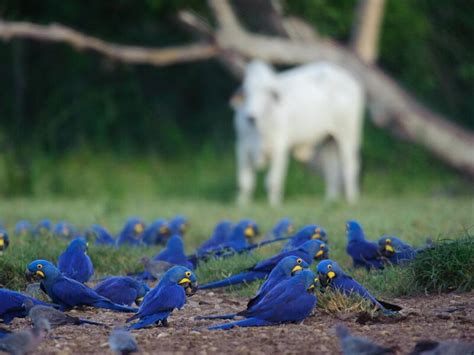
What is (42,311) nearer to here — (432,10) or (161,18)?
(161,18)

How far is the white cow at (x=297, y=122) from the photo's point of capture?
531 inches

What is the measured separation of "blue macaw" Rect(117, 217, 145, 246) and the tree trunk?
316 inches

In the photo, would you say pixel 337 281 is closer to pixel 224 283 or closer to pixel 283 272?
pixel 283 272

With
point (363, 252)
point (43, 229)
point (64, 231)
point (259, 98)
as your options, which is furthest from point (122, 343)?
point (259, 98)

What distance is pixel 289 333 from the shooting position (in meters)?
5.18

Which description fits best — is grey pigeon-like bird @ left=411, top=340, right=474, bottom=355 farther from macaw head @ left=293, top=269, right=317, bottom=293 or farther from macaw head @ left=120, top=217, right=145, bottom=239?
macaw head @ left=120, top=217, right=145, bottom=239

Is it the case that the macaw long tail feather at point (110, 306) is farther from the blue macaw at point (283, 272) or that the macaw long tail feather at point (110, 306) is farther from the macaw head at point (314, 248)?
the macaw head at point (314, 248)

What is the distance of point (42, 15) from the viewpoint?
17.9 m

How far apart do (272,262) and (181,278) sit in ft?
3.57

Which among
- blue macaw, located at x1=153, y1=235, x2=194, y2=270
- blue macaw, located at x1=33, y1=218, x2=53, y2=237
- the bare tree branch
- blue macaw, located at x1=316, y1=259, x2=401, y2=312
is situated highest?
the bare tree branch

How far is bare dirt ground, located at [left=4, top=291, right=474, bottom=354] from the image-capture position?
4.89 m

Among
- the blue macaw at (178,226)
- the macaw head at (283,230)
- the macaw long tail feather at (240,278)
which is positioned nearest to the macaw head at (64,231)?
the blue macaw at (178,226)

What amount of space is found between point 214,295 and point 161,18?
10640mm

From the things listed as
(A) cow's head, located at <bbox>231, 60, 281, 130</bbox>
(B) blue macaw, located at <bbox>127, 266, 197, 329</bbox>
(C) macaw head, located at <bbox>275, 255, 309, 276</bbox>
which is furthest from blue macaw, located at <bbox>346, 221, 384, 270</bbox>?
(A) cow's head, located at <bbox>231, 60, 281, 130</bbox>
